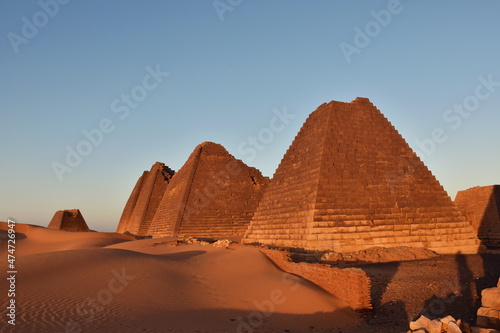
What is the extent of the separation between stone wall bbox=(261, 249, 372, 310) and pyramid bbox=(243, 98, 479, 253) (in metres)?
3.41

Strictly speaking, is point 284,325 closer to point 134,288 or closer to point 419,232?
point 134,288

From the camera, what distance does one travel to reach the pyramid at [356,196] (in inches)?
499

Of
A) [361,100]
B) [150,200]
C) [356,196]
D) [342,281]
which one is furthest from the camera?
[150,200]

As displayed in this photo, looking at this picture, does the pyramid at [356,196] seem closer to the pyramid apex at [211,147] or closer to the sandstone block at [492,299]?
the sandstone block at [492,299]

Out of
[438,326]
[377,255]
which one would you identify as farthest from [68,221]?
[438,326]

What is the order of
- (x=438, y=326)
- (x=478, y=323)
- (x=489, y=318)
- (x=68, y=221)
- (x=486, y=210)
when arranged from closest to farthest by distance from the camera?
(x=438, y=326)
(x=489, y=318)
(x=478, y=323)
(x=486, y=210)
(x=68, y=221)

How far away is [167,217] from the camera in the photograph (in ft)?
84.3

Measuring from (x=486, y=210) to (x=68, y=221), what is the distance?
33.3 meters

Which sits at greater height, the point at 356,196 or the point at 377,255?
the point at 356,196

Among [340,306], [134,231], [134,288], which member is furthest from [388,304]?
[134,231]

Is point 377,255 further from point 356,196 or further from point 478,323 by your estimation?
point 478,323

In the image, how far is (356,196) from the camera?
13352 mm

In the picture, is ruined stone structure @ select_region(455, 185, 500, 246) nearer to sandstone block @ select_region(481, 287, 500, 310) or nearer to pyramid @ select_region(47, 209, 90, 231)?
sandstone block @ select_region(481, 287, 500, 310)

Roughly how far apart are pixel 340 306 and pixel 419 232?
25.0 feet
